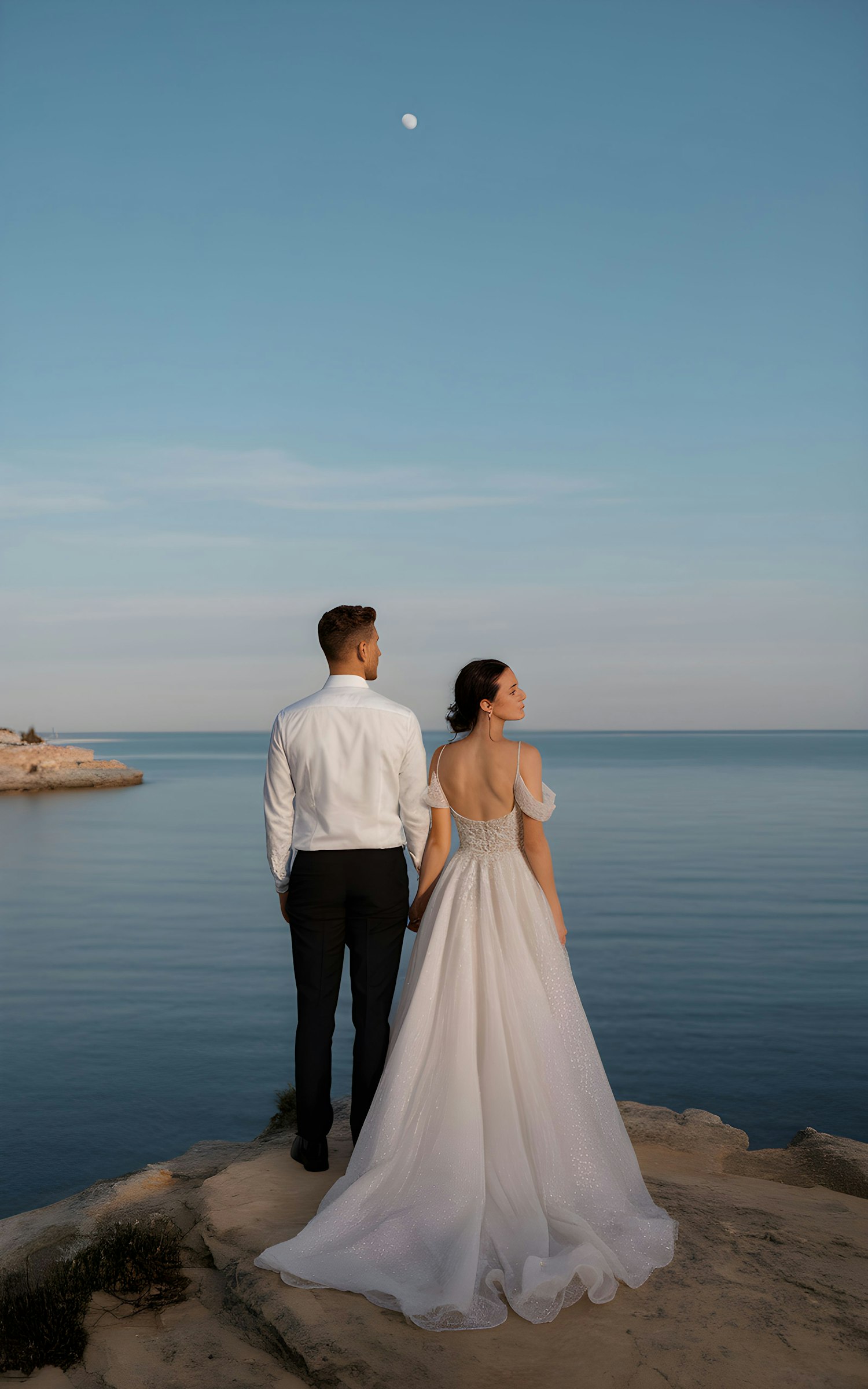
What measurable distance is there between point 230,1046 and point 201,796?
30330 mm

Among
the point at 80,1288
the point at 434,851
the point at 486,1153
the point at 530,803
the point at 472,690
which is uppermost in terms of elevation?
the point at 472,690

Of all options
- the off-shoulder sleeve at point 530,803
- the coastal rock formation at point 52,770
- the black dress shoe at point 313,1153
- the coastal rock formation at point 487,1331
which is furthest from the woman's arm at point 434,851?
the coastal rock formation at point 52,770

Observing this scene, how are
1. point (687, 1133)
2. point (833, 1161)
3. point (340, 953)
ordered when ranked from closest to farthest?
point (340, 953) → point (833, 1161) → point (687, 1133)

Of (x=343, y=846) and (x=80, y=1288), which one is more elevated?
(x=343, y=846)

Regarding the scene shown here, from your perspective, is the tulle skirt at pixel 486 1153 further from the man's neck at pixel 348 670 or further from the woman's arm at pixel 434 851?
the man's neck at pixel 348 670

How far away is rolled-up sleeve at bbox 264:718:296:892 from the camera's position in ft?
13.1

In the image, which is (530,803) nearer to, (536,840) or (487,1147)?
(536,840)

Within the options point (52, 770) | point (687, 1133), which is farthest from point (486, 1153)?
point (52, 770)

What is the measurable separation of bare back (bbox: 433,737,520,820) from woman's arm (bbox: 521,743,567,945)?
51 mm

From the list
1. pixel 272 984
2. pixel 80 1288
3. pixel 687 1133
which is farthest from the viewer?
pixel 272 984

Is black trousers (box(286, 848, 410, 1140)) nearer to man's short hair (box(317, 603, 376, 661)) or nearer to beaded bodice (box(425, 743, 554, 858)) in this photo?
beaded bodice (box(425, 743, 554, 858))

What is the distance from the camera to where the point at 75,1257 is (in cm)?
335

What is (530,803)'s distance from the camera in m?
3.85

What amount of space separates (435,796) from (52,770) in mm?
41908
